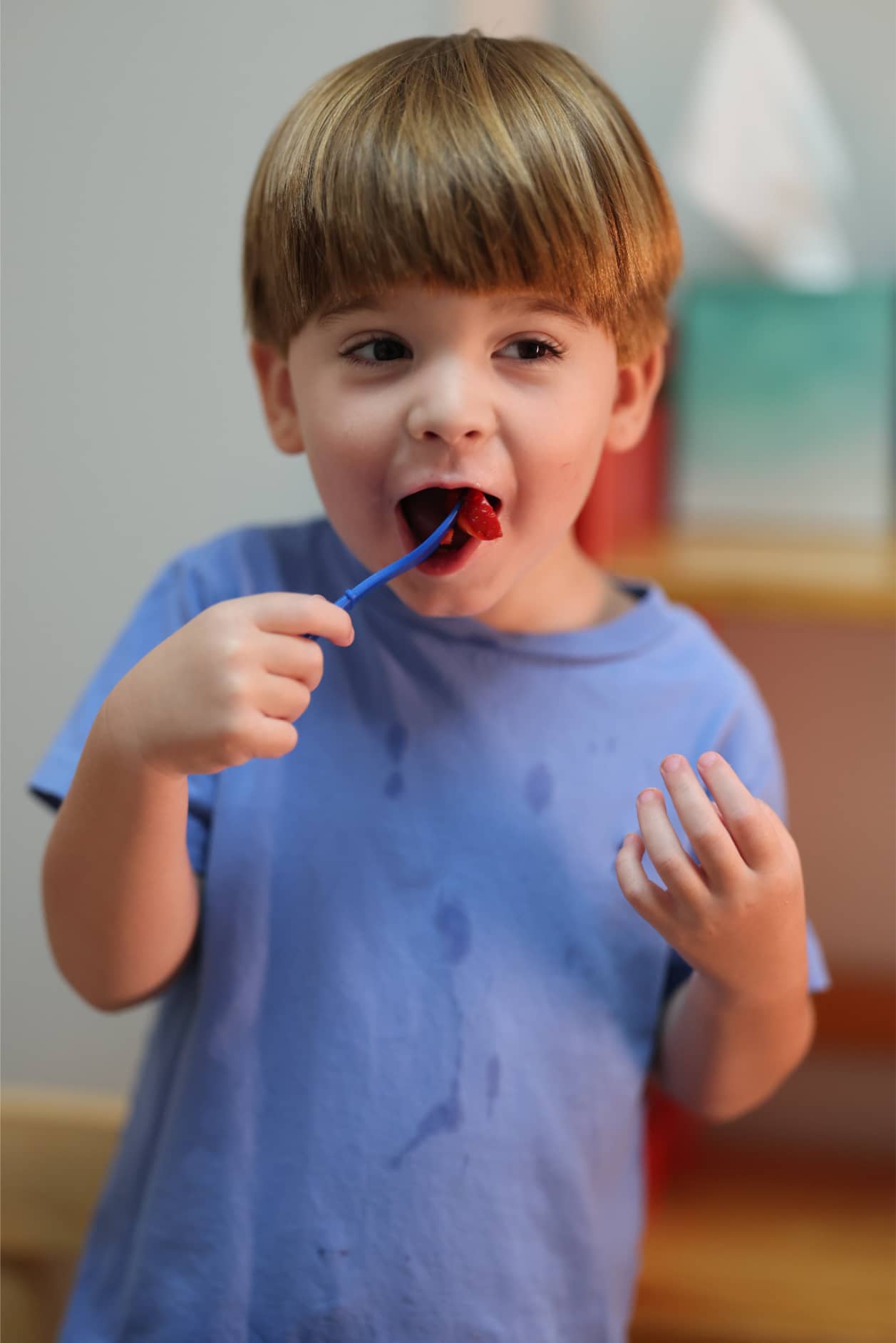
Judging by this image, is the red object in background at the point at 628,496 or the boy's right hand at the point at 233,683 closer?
the boy's right hand at the point at 233,683

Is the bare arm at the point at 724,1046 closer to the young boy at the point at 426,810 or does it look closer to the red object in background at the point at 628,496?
the young boy at the point at 426,810

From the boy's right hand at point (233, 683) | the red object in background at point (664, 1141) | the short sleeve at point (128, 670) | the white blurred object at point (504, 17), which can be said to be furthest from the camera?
the red object in background at point (664, 1141)

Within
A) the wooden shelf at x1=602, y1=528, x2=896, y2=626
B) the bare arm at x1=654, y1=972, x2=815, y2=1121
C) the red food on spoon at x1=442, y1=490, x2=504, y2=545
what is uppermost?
the wooden shelf at x1=602, y1=528, x2=896, y2=626

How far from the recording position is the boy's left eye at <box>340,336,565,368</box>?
1.96 feet

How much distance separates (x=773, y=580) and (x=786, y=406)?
0.25m

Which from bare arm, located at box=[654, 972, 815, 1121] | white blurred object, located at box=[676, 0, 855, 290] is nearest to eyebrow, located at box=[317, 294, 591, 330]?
bare arm, located at box=[654, 972, 815, 1121]

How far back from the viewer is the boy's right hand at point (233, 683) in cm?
54

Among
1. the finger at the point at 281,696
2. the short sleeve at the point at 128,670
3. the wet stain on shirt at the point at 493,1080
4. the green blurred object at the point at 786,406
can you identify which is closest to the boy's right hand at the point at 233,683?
the finger at the point at 281,696

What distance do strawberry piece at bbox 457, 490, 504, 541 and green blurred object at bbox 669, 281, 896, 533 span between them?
1.92 feet

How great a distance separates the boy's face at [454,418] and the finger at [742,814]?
13 cm

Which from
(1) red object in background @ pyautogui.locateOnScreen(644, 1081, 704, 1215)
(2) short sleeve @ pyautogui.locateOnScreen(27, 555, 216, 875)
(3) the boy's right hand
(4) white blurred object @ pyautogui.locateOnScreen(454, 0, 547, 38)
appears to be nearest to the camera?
(3) the boy's right hand

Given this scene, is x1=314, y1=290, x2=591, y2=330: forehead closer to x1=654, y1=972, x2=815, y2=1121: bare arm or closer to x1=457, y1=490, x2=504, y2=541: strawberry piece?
x1=457, y1=490, x2=504, y2=541: strawberry piece

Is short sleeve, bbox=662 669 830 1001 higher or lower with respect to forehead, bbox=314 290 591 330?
lower

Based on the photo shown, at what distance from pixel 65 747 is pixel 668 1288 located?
1.90 feet
